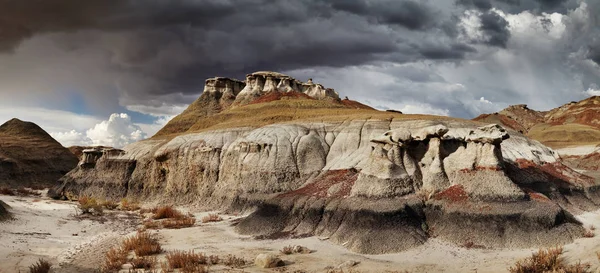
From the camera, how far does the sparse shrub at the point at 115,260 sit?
16219 millimetres

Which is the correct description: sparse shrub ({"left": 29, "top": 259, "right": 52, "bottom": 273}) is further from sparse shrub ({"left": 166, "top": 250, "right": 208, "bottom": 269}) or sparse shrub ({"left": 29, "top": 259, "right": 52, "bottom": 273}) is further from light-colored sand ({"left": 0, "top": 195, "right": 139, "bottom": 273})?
sparse shrub ({"left": 166, "top": 250, "right": 208, "bottom": 269})

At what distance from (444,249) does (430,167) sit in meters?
5.69

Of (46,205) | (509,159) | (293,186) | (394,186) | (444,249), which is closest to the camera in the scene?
(444,249)

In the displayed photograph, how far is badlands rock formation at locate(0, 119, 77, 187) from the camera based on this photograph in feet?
189

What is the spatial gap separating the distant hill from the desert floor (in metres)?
62.6

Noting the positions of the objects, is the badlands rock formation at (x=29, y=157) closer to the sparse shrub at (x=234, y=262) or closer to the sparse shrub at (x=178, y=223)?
the sparse shrub at (x=178, y=223)

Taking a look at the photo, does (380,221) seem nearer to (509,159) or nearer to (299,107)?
(509,159)

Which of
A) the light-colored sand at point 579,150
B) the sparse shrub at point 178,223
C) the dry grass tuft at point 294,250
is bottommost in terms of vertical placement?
the dry grass tuft at point 294,250

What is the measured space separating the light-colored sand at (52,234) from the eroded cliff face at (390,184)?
24.4 feet

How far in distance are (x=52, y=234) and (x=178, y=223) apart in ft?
22.3

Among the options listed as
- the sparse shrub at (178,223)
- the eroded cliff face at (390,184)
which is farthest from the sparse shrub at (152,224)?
the eroded cliff face at (390,184)

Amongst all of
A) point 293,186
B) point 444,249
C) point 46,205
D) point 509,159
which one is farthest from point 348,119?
point 46,205

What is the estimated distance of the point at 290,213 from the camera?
23.8 metres

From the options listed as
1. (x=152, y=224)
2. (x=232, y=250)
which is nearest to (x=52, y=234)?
(x=152, y=224)
